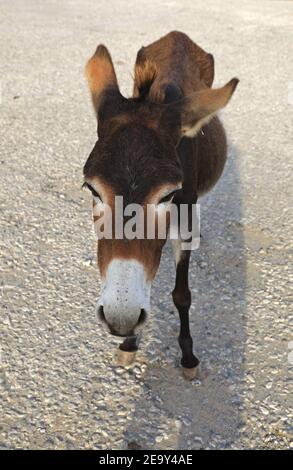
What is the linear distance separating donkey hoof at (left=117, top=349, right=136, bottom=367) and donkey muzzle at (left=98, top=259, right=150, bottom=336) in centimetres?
149

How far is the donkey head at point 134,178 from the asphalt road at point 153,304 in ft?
4.66

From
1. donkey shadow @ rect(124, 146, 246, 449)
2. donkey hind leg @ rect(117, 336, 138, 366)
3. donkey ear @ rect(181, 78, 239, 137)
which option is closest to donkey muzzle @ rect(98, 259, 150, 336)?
donkey ear @ rect(181, 78, 239, 137)

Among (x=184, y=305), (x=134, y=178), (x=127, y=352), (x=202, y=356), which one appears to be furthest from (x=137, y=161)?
(x=202, y=356)

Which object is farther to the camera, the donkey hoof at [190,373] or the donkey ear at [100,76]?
the donkey hoof at [190,373]

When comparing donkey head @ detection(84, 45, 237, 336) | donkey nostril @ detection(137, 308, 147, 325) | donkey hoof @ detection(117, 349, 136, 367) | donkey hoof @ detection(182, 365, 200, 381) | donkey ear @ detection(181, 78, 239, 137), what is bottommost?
donkey hoof @ detection(182, 365, 200, 381)

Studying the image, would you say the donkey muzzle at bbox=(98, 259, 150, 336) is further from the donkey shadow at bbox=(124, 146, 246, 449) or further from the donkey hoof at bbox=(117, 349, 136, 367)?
the donkey hoof at bbox=(117, 349, 136, 367)

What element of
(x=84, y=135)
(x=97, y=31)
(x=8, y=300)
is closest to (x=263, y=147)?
(x=84, y=135)

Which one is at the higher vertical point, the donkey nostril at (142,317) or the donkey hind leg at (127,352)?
the donkey nostril at (142,317)

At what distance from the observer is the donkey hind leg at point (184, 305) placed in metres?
3.86

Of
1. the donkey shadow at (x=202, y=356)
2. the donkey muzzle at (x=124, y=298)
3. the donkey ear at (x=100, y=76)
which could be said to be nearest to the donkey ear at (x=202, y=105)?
the donkey ear at (x=100, y=76)

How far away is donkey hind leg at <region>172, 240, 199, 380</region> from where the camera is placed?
12.7ft

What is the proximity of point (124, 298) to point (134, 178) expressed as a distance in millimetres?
642

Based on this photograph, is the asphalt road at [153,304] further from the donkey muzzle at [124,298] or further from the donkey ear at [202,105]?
the donkey ear at [202,105]
